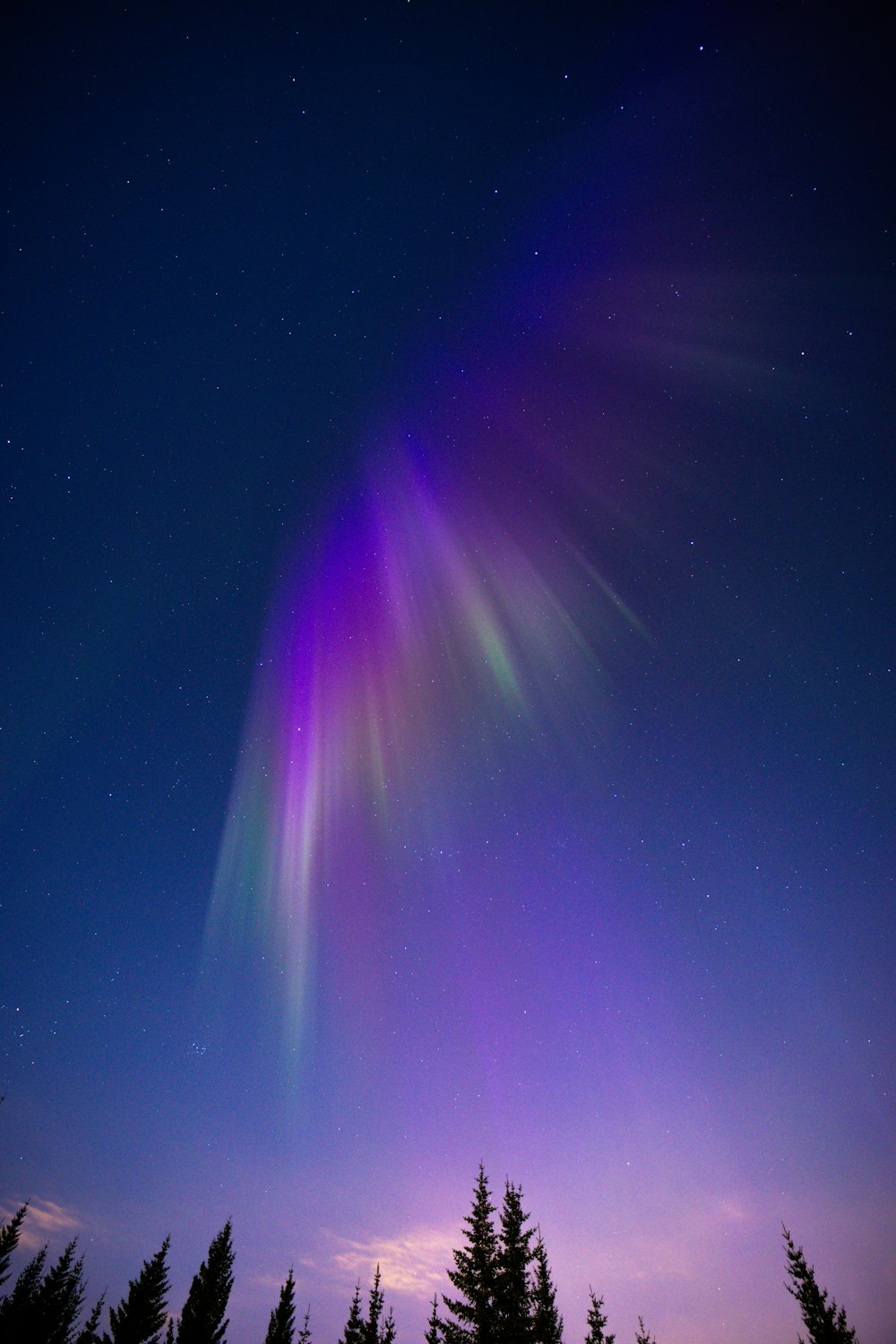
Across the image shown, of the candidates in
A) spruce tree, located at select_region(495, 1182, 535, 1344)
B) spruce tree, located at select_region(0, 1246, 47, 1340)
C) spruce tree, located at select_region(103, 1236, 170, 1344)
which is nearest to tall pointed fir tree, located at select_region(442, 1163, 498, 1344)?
spruce tree, located at select_region(495, 1182, 535, 1344)

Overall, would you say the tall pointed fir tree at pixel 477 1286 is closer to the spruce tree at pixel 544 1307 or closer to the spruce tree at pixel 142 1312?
the spruce tree at pixel 544 1307

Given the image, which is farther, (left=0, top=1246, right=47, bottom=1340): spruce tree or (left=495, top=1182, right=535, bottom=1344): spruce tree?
(left=0, top=1246, right=47, bottom=1340): spruce tree

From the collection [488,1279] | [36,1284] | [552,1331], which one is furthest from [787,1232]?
[36,1284]

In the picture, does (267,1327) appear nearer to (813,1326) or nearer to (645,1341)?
(645,1341)

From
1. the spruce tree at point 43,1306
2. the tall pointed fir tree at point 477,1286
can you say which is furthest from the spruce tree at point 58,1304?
the tall pointed fir tree at point 477,1286

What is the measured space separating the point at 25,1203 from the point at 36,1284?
34.9ft

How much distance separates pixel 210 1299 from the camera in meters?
28.6

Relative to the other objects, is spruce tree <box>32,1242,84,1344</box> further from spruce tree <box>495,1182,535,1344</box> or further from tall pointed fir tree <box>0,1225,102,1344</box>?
spruce tree <box>495,1182,535,1344</box>

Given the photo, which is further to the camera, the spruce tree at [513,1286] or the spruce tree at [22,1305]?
the spruce tree at [22,1305]

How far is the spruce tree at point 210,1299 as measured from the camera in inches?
1074

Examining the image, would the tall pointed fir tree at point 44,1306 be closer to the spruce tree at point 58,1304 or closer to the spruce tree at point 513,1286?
the spruce tree at point 58,1304

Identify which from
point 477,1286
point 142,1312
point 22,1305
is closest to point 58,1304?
point 22,1305

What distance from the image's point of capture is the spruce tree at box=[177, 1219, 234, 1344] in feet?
89.5

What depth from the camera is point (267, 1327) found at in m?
30.7
